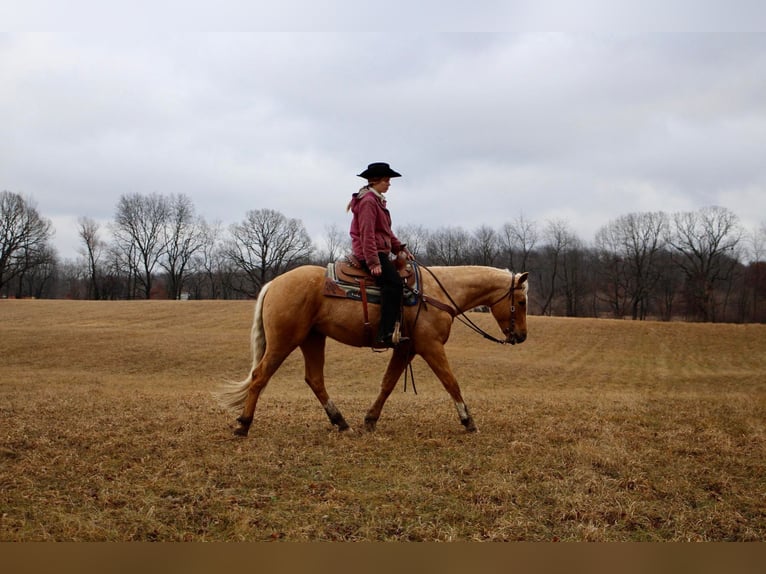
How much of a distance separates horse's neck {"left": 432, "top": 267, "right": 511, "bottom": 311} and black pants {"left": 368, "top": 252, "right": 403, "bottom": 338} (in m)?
1.10

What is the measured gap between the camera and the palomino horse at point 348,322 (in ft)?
25.0

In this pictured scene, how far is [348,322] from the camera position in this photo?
7715mm

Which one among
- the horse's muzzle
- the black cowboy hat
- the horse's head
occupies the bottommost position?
the horse's muzzle

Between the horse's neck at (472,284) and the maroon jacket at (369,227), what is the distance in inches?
44.2

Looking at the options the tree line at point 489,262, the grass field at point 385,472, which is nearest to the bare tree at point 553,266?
the tree line at point 489,262

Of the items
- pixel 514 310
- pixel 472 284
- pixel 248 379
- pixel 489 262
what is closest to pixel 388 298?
pixel 472 284

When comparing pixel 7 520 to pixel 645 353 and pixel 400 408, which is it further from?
pixel 645 353

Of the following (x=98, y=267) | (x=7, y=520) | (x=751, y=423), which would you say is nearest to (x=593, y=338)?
(x=751, y=423)

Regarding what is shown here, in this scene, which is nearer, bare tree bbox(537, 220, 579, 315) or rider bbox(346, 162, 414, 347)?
rider bbox(346, 162, 414, 347)

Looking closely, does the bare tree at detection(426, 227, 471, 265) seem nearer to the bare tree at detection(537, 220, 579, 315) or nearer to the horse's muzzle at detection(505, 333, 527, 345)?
Answer: the bare tree at detection(537, 220, 579, 315)

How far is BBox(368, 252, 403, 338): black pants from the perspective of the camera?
759cm

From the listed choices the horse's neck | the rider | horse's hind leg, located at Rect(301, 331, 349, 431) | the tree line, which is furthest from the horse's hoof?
the tree line

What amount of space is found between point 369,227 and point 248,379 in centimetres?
288

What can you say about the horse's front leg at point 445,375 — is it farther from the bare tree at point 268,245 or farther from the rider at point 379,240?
the bare tree at point 268,245
